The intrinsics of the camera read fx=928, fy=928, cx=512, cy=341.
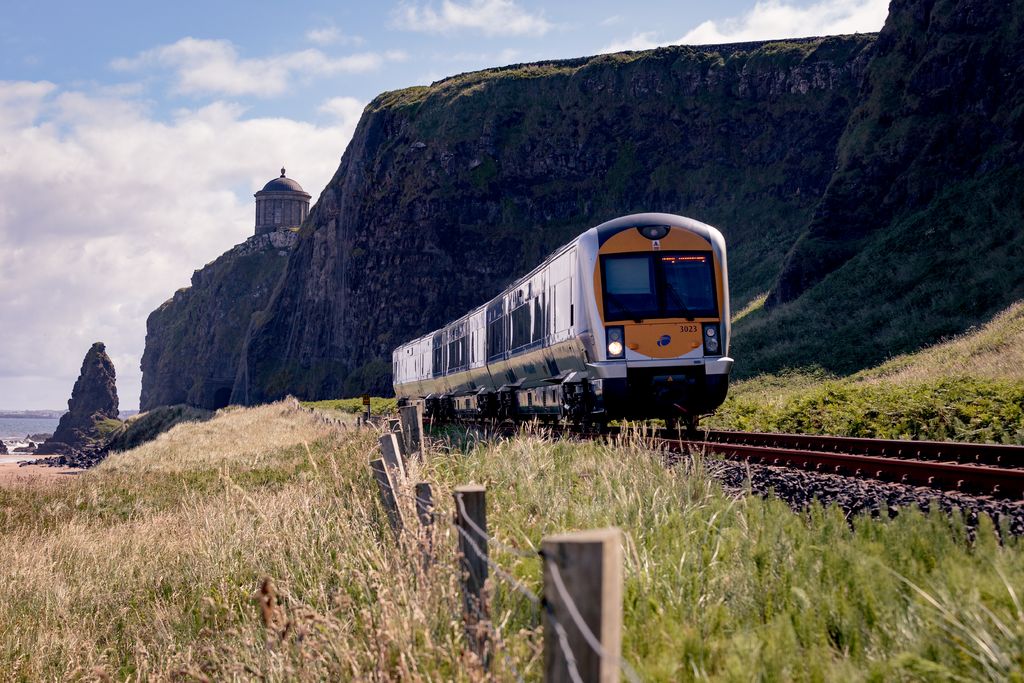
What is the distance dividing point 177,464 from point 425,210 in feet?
178

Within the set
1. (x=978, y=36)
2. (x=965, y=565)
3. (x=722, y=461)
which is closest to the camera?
(x=965, y=565)

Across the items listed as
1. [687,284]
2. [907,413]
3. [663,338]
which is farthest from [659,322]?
[907,413]

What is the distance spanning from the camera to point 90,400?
14312 centimetres

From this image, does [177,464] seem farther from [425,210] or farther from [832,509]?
[425,210]

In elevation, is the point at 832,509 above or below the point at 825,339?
below

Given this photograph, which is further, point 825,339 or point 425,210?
point 425,210

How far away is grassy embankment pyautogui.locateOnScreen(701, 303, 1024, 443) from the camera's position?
14.0 metres

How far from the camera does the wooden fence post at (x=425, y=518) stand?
17.6ft

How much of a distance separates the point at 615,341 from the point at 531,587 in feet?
29.5

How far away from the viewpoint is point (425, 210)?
7906 centimetres

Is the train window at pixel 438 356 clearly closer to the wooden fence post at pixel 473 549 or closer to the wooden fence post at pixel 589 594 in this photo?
the wooden fence post at pixel 473 549

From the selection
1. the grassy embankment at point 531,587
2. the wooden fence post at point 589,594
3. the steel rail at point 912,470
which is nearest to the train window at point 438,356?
the grassy embankment at point 531,587

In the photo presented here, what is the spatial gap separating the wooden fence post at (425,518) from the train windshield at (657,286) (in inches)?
352

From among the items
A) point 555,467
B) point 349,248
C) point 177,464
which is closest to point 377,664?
point 555,467
